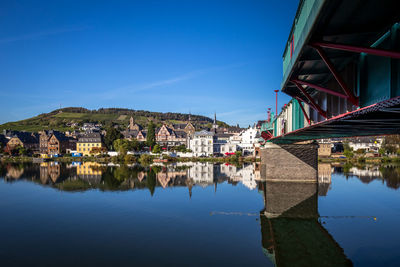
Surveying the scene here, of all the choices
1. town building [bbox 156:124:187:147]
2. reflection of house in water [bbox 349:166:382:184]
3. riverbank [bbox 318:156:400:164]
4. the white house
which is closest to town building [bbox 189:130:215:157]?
the white house

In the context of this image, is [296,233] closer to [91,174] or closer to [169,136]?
[91,174]

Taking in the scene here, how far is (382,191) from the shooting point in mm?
33281

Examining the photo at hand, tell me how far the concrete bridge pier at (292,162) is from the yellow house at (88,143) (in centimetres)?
7433

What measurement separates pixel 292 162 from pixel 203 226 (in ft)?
67.3

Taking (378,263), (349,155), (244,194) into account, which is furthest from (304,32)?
(349,155)

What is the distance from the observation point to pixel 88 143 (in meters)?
99.5

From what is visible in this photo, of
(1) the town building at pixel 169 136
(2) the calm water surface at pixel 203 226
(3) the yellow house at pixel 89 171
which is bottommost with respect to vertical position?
(2) the calm water surface at pixel 203 226

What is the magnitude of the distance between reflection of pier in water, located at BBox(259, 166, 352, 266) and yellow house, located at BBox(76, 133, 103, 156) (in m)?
80.4

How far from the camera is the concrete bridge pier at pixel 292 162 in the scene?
3562 centimetres

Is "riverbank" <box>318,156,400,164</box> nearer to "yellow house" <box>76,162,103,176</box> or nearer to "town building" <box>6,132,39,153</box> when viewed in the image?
"yellow house" <box>76,162,103,176</box>

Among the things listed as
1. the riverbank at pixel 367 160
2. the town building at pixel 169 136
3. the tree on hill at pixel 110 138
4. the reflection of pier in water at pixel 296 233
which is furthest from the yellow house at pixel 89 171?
the town building at pixel 169 136

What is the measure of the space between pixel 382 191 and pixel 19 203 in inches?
1519

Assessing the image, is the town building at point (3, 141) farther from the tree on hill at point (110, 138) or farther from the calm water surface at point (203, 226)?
the calm water surface at point (203, 226)

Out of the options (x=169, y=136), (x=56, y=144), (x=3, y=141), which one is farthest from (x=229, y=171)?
(x=3, y=141)
